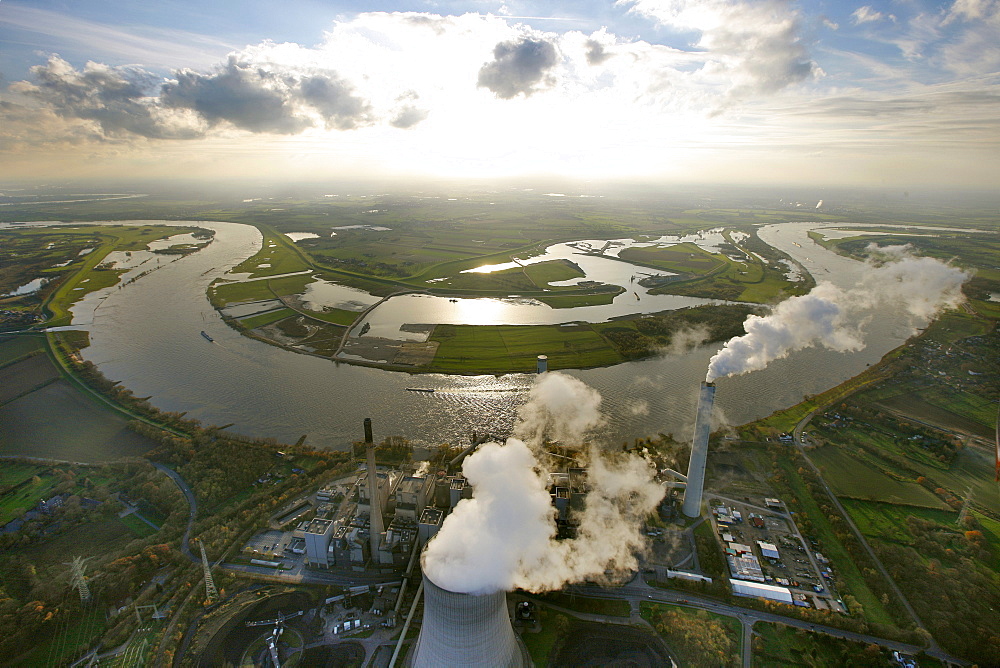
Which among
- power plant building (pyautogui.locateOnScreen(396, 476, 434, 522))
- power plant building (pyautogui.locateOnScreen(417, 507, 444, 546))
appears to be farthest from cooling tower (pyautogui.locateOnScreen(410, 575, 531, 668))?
power plant building (pyautogui.locateOnScreen(396, 476, 434, 522))

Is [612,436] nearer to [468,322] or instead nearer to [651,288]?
[468,322]

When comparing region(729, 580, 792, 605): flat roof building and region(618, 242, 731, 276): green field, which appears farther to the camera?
region(618, 242, 731, 276): green field

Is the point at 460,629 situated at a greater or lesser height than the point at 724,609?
greater

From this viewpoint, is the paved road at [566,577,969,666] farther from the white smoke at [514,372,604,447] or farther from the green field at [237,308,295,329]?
the green field at [237,308,295,329]

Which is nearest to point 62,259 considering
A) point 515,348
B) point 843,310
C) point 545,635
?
point 515,348

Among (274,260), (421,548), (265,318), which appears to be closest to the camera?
(421,548)

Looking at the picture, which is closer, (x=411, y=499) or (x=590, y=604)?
(x=590, y=604)

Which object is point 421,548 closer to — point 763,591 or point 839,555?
point 763,591
